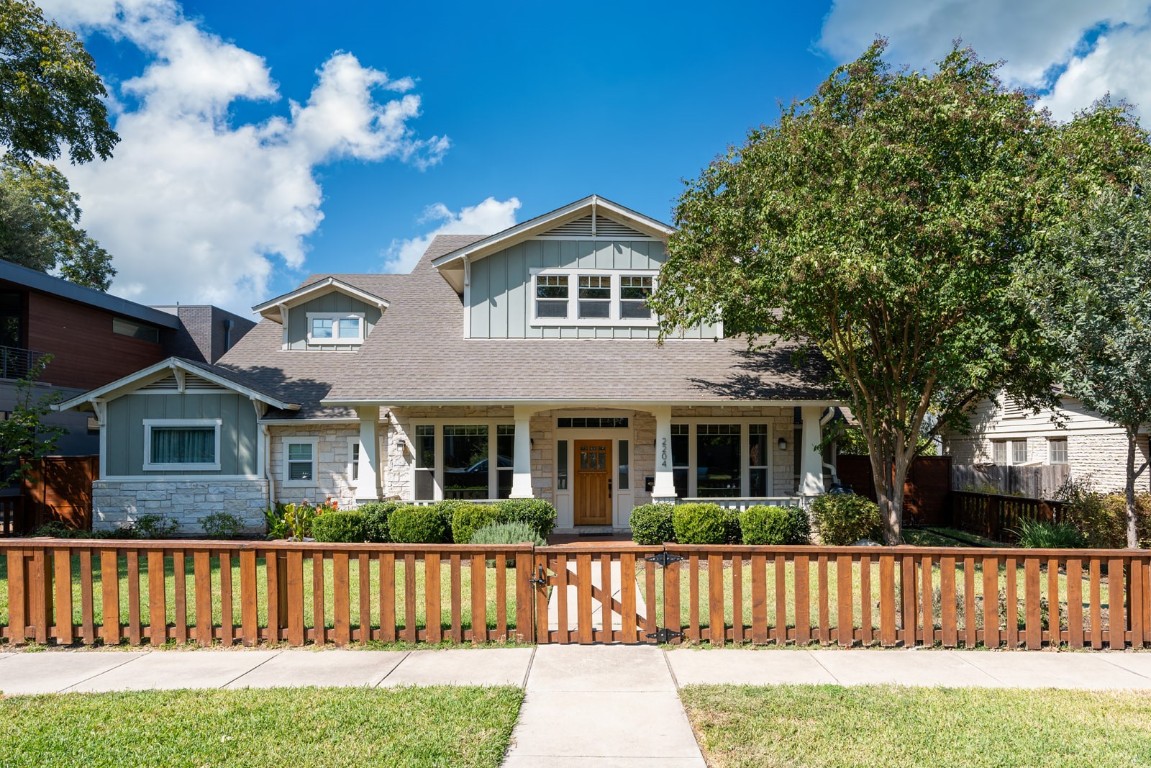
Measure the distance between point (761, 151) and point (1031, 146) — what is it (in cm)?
375

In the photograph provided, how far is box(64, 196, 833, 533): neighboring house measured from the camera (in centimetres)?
1438

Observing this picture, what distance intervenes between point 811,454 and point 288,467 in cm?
1118

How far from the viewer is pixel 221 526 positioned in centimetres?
1443

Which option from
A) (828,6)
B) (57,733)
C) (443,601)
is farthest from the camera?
(828,6)

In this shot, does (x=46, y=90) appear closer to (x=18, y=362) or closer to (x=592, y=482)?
(x=18, y=362)

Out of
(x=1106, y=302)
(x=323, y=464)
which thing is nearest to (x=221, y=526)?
(x=323, y=464)

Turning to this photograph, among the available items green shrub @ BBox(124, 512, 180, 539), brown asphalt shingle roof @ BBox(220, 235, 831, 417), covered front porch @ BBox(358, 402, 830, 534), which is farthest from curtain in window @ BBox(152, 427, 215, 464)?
covered front porch @ BBox(358, 402, 830, 534)

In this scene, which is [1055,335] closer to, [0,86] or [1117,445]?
[1117,445]

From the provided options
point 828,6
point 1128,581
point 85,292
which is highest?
point 828,6

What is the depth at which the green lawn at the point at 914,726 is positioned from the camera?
3.99 m

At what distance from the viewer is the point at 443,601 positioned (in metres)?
8.52

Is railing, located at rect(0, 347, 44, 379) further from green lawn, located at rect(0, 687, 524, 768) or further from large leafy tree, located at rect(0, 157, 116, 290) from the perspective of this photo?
green lawn, located at rect(0, 687, 524, 768)

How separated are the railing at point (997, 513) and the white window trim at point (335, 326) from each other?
49.9ft

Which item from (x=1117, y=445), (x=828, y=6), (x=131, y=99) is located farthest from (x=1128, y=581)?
(x=131, y=99)
